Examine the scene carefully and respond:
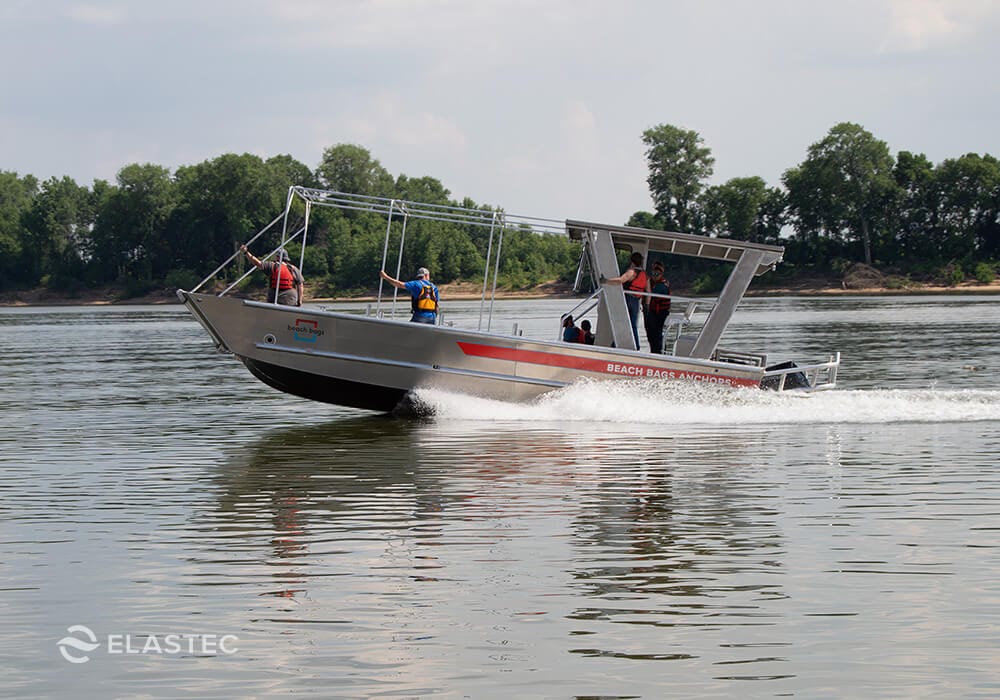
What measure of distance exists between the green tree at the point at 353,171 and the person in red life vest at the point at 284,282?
133 metres

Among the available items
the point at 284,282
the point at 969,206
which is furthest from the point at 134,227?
the point at 284,282

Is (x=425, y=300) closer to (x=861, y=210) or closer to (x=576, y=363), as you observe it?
(x=576, y=363)

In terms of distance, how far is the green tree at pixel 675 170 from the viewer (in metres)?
114

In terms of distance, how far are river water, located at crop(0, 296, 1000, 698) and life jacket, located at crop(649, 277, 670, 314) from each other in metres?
1.13

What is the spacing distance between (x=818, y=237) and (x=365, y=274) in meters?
41.0

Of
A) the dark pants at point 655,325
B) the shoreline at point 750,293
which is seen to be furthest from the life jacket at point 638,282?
the shoreline at point 750,293

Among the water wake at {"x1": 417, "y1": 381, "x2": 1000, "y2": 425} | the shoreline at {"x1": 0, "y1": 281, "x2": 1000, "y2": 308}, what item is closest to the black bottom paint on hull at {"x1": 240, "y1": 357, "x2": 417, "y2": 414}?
the water wake at {"x1": 417, "y1": 381, "x2": 1000, "y2": 425}

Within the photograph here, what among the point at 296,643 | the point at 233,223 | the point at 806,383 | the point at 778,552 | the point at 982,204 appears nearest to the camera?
the point at 296,643

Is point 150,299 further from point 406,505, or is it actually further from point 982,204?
point 406,505

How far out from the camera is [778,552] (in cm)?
858

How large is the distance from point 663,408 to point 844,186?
94.5m

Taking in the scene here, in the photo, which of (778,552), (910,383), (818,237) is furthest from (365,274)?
(778,552)

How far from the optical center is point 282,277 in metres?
16.5

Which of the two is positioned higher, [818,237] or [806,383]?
[818,237]
